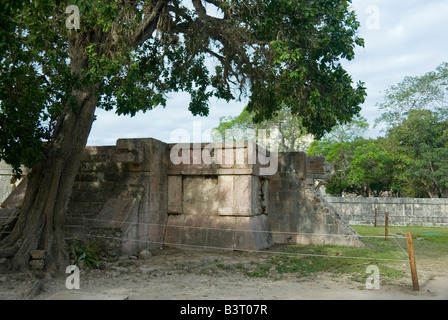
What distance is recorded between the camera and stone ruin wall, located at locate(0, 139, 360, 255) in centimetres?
815

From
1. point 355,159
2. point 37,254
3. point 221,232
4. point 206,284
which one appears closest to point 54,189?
point 37,254

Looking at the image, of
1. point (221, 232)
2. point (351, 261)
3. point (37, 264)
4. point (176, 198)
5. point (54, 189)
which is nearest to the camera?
point (37, 264)

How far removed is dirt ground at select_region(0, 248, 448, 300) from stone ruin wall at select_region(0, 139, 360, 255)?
4.13 ft

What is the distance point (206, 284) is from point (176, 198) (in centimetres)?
360

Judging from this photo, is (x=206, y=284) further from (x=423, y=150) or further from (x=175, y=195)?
(x=423, y=150)

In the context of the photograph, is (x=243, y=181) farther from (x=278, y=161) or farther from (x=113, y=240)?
(x=113, y=240)

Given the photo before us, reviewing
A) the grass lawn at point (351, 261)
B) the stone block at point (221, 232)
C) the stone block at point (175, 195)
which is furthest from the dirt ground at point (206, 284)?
the stone block at point (175, 195)

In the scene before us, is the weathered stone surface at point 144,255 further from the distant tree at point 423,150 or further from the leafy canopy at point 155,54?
the distant tree at point 423,150

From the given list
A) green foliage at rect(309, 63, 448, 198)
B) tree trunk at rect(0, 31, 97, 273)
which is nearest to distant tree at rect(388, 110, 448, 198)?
green foliage at rect(309, 63, 448, 198)

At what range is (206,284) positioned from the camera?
560 centimetres

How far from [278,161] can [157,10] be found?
468 centimetres

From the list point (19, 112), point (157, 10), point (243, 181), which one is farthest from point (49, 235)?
point (157, 10)

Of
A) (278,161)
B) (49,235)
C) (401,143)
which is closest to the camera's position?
(49,235)

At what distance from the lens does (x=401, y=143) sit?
26047 mm
